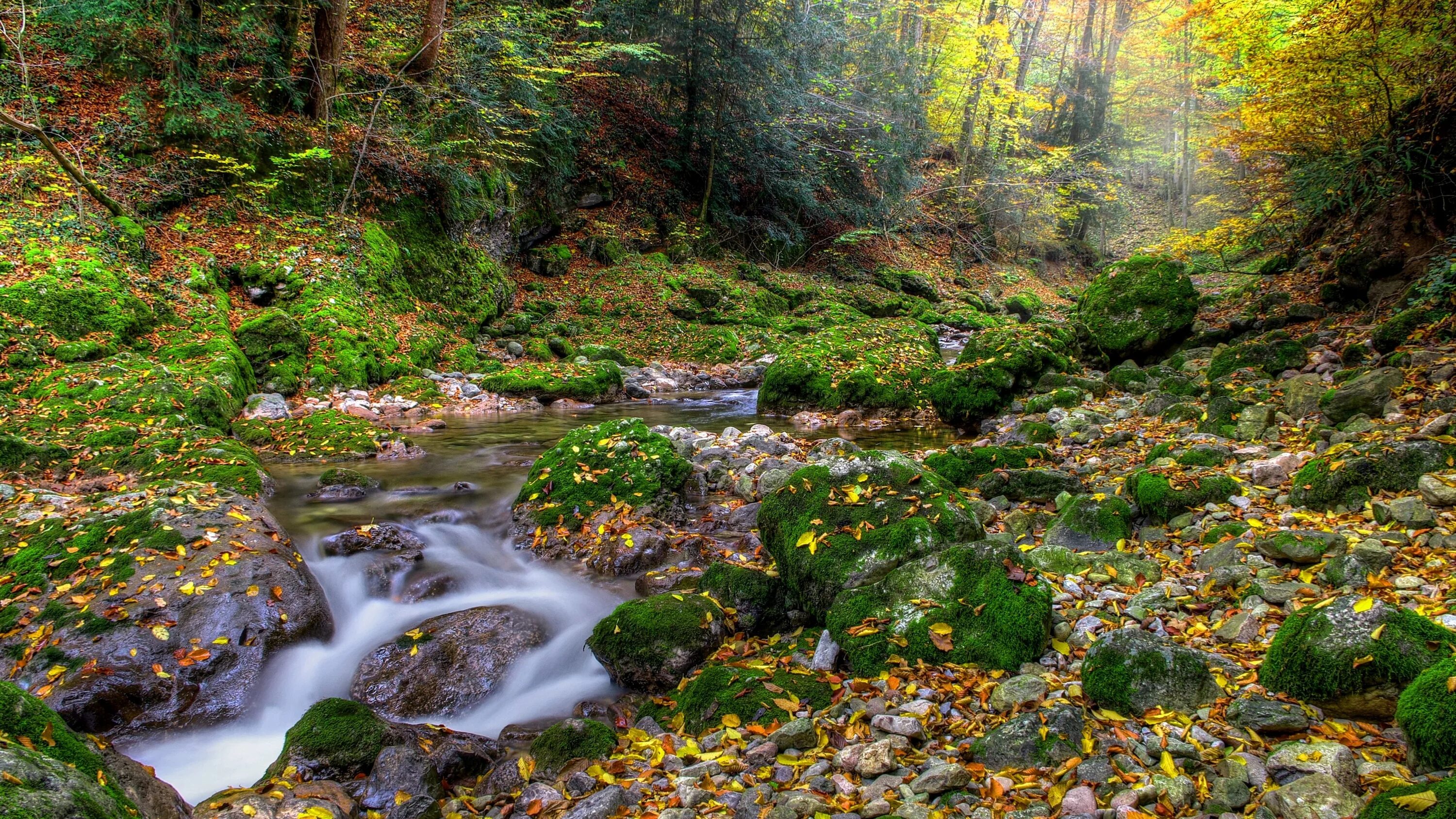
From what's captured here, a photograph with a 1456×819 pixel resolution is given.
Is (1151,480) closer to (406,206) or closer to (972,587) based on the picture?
(972,587)

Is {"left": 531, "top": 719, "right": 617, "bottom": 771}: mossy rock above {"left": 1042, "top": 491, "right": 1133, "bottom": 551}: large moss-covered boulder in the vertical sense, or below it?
below

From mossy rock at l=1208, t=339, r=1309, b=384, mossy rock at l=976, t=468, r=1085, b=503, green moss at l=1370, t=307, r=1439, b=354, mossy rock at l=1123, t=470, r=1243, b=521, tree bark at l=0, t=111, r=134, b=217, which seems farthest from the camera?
mossy rock at l=1208, t=339, r=1309, b=384

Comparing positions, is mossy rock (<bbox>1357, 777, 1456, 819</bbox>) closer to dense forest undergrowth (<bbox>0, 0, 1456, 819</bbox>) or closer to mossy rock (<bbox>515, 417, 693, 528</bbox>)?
dense forest undergrowth (<bbox>0, 0, 1456, 819</bbox>)

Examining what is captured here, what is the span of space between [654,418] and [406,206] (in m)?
7.41

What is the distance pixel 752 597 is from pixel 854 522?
0.84 meters

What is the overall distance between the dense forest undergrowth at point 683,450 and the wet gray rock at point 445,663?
28 millimetres

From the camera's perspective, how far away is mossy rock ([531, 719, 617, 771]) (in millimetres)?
3373

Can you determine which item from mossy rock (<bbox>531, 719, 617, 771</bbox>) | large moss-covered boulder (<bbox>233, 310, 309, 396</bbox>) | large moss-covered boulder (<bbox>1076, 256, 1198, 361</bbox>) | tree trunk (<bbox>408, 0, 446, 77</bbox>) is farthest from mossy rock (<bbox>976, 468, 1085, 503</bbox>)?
tree trunk (<bbox>408, 0, 446, 77</bbox>)

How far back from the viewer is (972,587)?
3725 mm

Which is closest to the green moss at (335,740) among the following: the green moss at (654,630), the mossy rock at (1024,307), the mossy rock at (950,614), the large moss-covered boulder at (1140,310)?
the green moss at (654,630)

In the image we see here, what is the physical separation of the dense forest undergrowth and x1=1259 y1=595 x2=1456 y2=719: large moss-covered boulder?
13 mm

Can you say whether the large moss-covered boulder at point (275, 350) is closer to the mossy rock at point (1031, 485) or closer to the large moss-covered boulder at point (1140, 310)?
the mossy rock at point (1031, 485)

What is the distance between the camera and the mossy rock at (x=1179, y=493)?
4.64 m

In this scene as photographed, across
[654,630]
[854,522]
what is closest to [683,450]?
[854,522]
